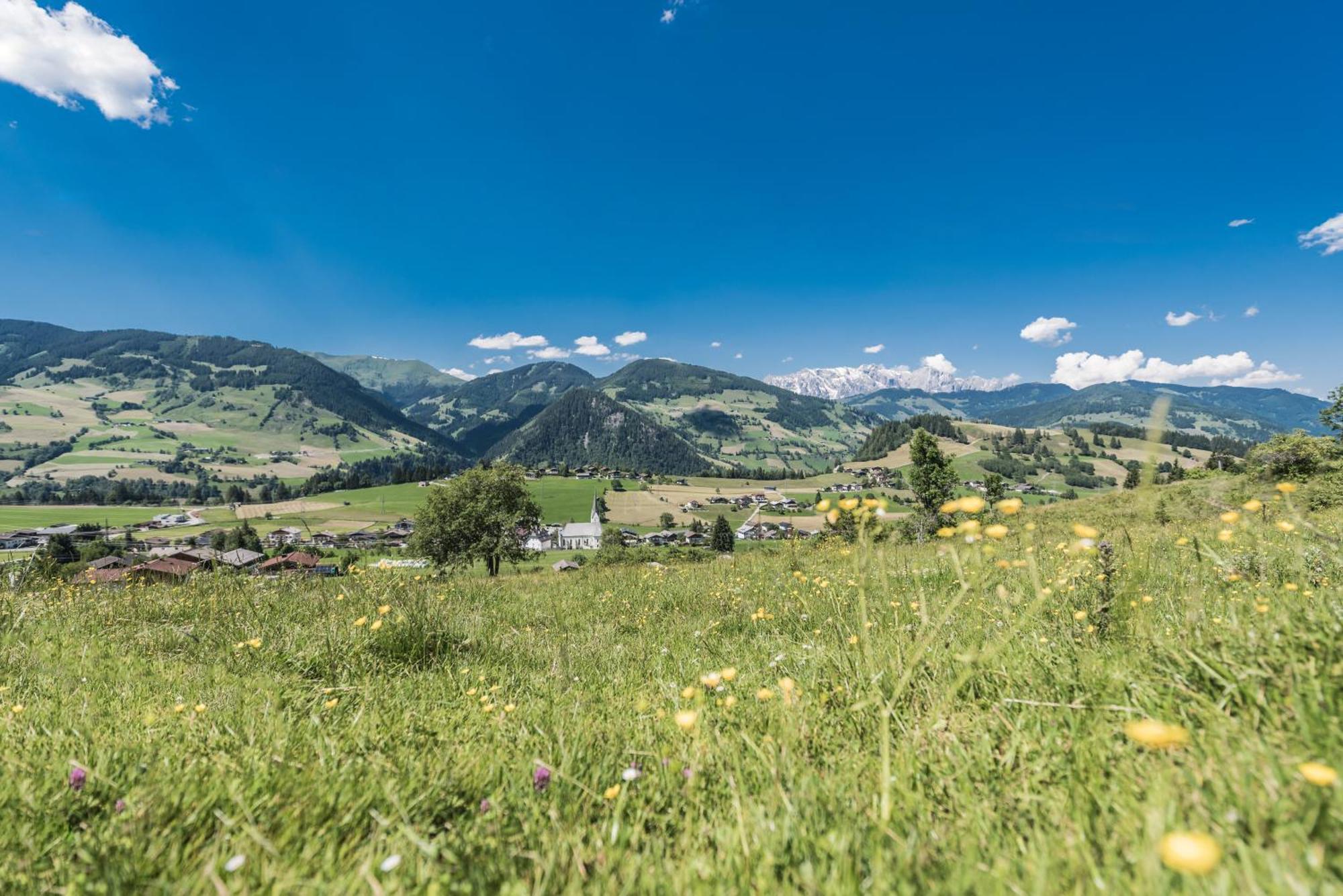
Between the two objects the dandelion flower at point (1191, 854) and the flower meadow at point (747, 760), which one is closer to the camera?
the dandelion flower at point (1191, 854)

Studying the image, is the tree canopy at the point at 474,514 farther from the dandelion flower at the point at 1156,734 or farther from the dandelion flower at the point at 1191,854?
the dandelion flower at the point at 1191,854

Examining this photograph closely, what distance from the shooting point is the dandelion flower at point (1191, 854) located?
94 cm

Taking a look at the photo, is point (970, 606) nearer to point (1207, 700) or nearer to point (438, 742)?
point (1207, 700)

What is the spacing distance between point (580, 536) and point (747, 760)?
483 feet

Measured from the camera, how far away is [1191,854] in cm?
97

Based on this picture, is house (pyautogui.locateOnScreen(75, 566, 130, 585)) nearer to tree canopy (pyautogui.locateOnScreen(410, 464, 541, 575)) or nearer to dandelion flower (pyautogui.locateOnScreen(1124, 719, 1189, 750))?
dandelion flower (pyautogui.locateOnScreen(1124, 719, 1189, 750))

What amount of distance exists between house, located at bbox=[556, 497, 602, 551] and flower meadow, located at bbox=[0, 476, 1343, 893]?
135952mm

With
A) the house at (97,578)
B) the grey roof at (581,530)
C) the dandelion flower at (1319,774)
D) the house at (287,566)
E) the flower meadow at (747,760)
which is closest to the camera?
the dandelion flower at (1319,774)

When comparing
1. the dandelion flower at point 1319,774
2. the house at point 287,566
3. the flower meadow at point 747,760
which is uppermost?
the dandelion flower at point 1319,774

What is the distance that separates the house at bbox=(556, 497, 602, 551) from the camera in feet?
464

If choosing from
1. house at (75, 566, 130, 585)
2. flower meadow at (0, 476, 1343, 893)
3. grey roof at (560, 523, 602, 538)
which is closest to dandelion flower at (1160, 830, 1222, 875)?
flower meadow at (0, 476, 1343, 893)

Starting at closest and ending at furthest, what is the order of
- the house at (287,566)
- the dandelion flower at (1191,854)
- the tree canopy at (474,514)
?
the dandelion flower at (1191,854) → the house at (287,566) → the tree canopy at (474,514)

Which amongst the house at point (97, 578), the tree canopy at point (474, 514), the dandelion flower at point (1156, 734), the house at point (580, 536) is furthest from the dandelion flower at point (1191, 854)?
the house at point (580, 536)

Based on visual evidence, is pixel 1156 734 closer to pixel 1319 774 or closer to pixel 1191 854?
pixel 1319 774
